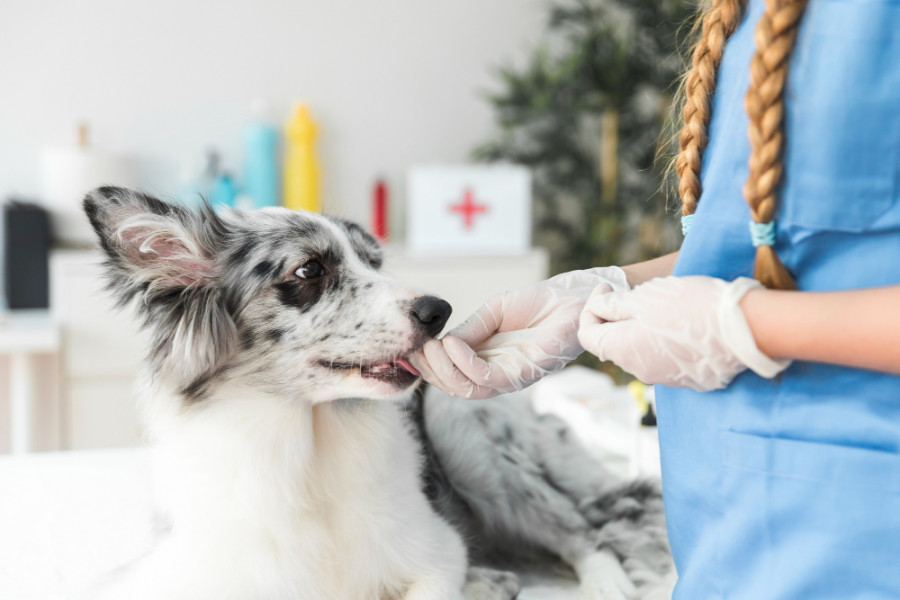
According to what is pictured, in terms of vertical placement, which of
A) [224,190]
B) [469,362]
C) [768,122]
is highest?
[224,190]

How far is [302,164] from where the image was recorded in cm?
405

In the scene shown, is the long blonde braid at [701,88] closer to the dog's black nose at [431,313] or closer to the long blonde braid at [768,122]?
the long blonde braid at [768,122]

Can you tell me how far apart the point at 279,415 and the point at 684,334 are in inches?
27.6

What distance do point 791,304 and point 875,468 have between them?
0.63 ft

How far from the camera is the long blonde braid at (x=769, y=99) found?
0.78 metres

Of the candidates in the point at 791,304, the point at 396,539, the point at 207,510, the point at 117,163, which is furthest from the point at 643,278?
the point at 117,163

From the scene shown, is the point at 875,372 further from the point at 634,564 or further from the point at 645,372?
the point at 634,564

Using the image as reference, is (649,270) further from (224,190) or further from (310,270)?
(224,190)

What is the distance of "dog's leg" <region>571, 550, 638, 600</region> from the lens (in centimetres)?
131

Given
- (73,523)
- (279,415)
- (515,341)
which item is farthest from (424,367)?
(73,523)

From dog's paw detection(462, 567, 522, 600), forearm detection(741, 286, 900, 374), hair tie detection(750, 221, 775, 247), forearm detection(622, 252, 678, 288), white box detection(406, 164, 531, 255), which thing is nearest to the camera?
forearm detection(741, 286, 900, 374)

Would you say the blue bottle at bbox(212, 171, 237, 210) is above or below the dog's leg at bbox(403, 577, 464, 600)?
above

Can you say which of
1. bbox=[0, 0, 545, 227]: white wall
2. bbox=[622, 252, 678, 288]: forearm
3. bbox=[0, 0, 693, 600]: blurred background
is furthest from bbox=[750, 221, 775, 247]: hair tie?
bbox=[0, 0, 545, 227]: white wall

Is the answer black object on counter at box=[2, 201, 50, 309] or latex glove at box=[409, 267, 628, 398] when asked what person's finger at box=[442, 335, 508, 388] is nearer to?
latex glove at box=[409, 267, 628, 398]
